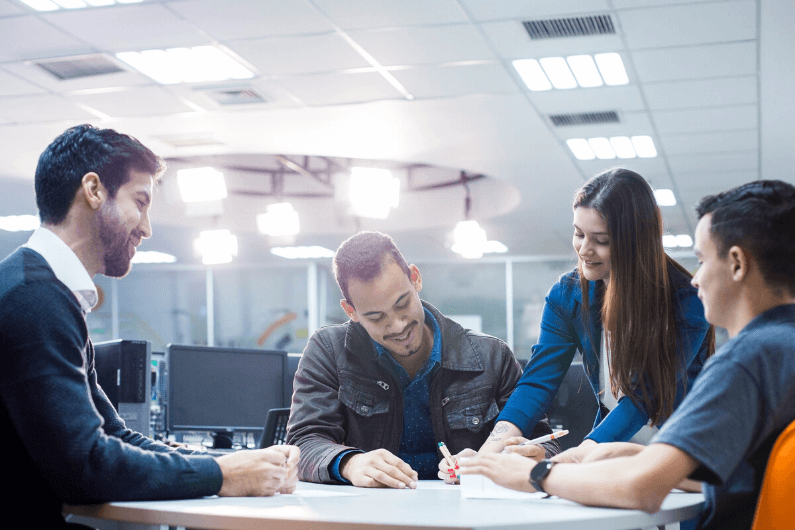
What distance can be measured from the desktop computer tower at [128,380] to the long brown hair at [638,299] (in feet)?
8.23

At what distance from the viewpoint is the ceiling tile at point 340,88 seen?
484cm

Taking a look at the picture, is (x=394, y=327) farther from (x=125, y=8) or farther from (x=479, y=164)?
(x=479, y=164)

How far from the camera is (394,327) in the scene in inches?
83.5

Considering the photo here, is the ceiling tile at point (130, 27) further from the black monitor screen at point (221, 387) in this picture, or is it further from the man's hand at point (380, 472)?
the man's hand at point (380, 472)

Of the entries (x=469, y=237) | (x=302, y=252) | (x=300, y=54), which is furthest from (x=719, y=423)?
(x=302, y=252)

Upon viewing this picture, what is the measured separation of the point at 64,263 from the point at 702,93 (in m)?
4.39

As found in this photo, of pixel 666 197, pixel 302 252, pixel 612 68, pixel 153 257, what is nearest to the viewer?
pixel 612 68

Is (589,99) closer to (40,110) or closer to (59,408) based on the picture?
(40,110)

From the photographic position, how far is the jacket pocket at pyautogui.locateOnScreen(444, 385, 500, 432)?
2.21 metres

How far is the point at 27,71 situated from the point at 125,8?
1116 millimetres

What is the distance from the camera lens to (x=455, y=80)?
485 cm

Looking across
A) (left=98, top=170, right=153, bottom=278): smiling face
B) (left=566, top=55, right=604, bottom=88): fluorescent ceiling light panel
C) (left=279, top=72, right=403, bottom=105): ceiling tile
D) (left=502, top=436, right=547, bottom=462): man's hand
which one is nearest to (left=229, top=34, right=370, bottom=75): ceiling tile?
(left=279, top=72, right=403, bottom=105): ceiling tile

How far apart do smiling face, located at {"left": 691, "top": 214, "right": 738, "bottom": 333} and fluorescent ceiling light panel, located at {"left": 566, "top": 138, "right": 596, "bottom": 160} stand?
4.76 meters

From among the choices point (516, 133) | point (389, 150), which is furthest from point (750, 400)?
point (389, 150)
